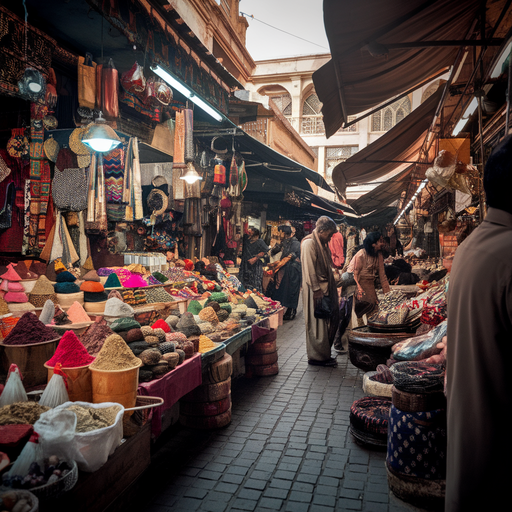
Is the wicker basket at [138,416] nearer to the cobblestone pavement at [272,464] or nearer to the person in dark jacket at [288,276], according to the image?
the cobblestone pavement at [272,464]

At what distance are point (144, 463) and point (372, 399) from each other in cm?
223

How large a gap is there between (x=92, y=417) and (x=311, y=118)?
93.9 ft

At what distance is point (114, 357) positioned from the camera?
2.27 m

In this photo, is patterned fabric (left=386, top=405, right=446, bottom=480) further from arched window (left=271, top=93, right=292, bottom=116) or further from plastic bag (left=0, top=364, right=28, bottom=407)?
arched window (left=271, top=93, right=292, bottom=116)

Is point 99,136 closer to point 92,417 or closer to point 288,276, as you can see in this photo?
point 92,417

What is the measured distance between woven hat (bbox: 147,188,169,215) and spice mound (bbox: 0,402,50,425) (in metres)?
5.13

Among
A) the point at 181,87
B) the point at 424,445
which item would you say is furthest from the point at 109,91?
the point at 424,445

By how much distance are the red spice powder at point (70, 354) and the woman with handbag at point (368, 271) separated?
478 centimetres

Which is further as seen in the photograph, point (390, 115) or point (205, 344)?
point (390, 115)

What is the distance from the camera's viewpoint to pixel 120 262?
19.8ft

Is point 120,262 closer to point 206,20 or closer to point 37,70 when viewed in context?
point 37,70

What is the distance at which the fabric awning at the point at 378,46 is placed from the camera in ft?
9.57

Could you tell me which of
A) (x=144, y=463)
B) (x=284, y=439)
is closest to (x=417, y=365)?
(x=284, y=439)

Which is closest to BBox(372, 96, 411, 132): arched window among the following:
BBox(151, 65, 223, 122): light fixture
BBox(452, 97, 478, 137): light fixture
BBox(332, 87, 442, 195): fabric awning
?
BBox(332, 87, 442, 195): fabric awning
